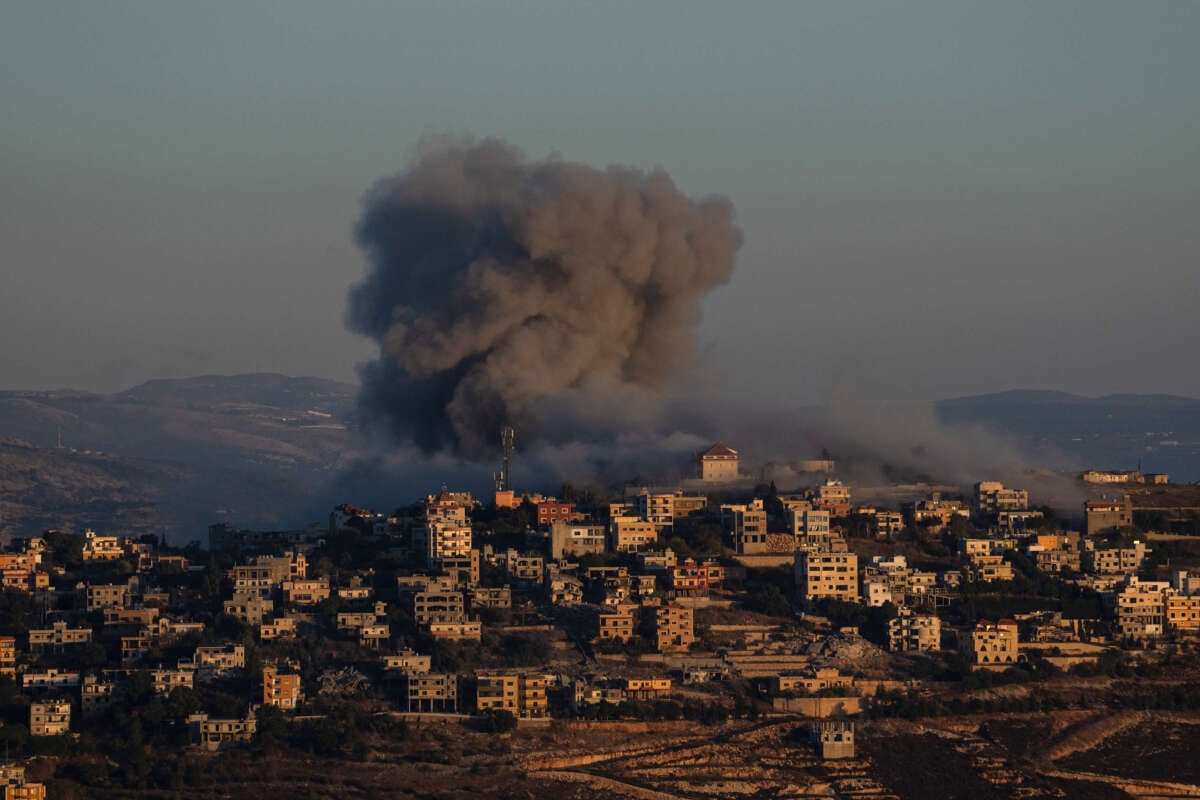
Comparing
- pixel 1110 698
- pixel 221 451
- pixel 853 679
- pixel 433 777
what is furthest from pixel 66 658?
pixel 221 451

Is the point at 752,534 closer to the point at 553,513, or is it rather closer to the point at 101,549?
the point at 553,513

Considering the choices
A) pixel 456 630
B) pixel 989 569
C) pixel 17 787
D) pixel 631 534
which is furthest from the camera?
pixel 631 534

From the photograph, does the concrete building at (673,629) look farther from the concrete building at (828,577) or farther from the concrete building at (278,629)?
the concrete building at (278,629)

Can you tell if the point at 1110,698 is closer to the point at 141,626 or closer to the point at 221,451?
the point at 141,626

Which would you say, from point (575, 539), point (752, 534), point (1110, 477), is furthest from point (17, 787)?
point (1110, 477)

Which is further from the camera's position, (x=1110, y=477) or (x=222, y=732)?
(x=1110, y=477)

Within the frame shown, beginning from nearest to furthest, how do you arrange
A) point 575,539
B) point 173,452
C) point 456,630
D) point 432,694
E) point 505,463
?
point 432,694 < point 456,630 < point 575,539 < point 505,463 < point 173,452

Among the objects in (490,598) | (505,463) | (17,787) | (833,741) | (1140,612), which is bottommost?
(17,787)

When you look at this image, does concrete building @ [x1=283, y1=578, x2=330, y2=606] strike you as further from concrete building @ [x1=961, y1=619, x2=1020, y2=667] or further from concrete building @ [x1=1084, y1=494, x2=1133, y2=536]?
concrete building @ [x1=1084, y1=494, x2=1133, y2=536]
